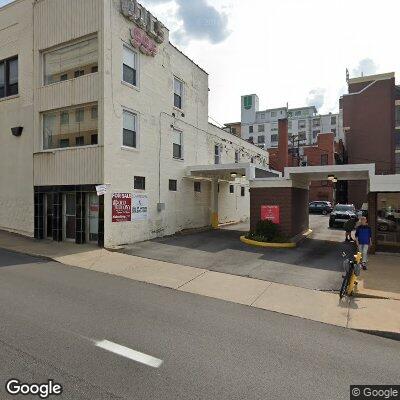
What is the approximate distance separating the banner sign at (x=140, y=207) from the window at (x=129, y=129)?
244 centimetres

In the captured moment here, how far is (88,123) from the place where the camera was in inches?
607

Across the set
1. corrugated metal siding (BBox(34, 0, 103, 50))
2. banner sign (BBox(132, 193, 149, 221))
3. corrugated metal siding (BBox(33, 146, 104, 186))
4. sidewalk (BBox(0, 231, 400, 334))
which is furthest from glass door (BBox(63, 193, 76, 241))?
corrugated metal siding (BBox(34, 0, 103, 50))

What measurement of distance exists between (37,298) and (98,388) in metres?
4.15

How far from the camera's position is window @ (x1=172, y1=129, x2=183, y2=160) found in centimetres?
2005

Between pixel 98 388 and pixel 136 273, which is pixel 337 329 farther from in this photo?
pixel 136 273

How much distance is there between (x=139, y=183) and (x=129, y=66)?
5.48 meters

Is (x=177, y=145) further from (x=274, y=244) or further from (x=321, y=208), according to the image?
(x=321, y=208)

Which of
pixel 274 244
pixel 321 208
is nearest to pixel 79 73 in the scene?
pixel 274 244

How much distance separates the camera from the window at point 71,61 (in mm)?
15328

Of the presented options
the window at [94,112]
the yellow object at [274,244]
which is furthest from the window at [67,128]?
the yellow object at [274,244]

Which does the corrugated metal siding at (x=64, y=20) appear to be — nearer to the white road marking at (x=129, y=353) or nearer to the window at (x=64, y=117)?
the window at (x=64, y=117)

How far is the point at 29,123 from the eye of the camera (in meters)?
17.0

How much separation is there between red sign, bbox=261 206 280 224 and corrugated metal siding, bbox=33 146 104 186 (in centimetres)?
807

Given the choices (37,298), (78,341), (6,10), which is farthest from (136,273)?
(6,10)
